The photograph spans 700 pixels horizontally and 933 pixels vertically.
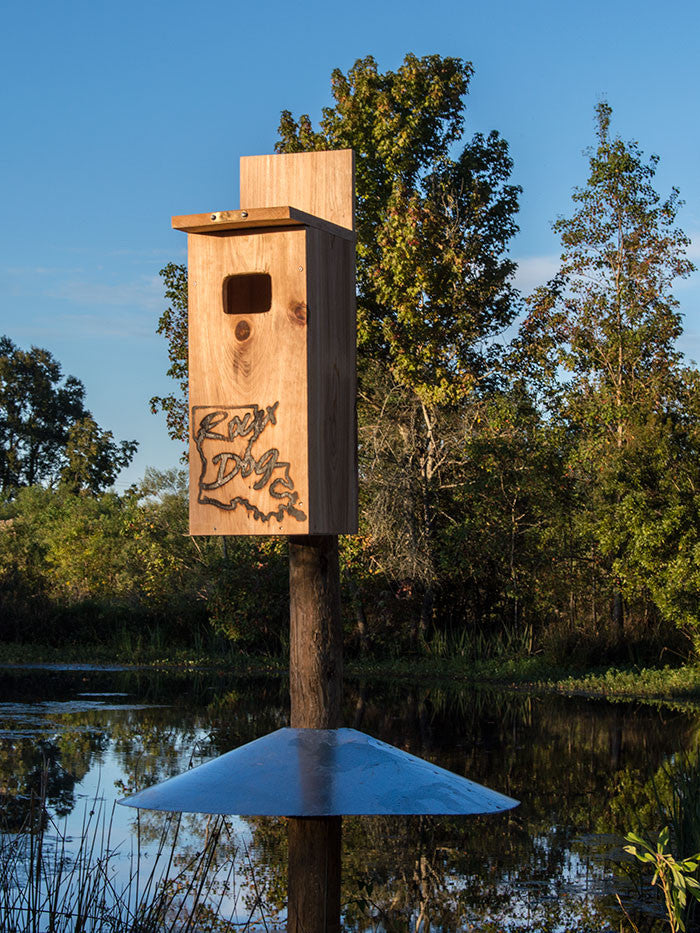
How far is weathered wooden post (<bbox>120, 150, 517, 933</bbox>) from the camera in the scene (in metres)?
3.52

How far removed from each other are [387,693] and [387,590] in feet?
11.1

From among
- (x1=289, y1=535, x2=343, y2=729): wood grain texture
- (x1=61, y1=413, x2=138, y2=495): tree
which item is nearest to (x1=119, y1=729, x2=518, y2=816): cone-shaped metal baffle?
(x1=289, y1=535, x2=343, y2=729): wood grain texture

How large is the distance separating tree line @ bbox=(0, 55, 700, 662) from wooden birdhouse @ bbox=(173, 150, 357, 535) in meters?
12.7

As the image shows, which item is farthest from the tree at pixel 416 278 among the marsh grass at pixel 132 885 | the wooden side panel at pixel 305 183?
the wooden side panel at pixel 305 183

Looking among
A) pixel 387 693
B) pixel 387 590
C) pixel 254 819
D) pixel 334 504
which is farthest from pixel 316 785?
pixel 387 590

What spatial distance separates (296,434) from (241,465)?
202mm

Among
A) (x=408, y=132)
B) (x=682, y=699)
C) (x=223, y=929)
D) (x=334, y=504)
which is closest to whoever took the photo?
(x=334, y=504)

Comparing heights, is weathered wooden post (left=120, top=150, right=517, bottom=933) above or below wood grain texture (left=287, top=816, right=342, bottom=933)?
above

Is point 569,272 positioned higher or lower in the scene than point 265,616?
higher

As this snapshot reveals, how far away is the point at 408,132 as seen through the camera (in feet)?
57.0

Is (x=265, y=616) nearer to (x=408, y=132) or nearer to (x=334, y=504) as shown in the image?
(x=408, y=132)

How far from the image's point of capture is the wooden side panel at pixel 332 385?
3.85 m

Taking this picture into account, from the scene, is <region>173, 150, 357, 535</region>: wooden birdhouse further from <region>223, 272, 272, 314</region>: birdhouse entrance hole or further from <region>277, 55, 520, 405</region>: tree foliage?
<region>277, 55, 520, 405</region>: tree foliage

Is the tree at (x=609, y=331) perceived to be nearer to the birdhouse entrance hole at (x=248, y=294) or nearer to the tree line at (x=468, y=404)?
the tree line at (x=468, y=404)
